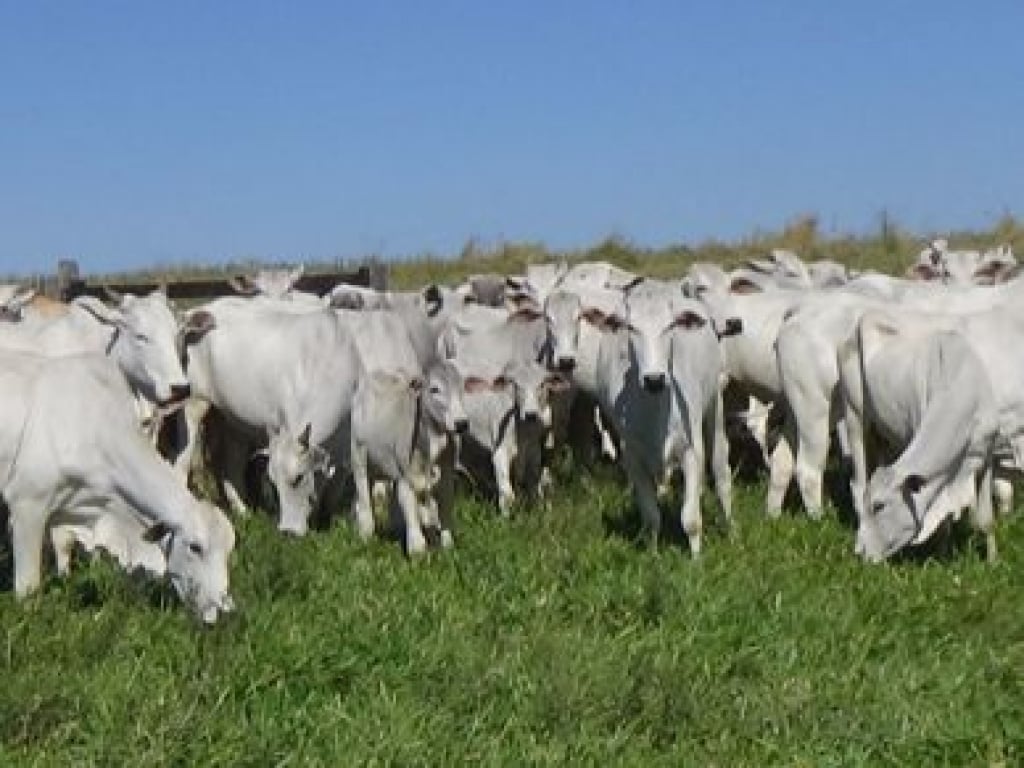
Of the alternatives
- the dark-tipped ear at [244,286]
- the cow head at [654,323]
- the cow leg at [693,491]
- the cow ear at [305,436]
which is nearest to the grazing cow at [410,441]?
the cow ear at [305,436]

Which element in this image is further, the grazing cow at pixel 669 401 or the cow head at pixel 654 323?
the grazing cow at pixel 669 401

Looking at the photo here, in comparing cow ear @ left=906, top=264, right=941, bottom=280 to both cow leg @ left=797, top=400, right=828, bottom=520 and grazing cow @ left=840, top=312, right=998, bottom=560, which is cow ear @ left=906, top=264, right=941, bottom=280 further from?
grazing cow @ left=840, top=312, right=998, bottom=560

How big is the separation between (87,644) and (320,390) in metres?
4.62

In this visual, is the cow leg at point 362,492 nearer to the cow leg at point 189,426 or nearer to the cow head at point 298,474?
the cow head at point 298,474

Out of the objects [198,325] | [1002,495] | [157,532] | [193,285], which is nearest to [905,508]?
[1002,495]

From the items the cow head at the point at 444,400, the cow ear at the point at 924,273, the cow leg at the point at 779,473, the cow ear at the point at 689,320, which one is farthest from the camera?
the cow ear at the point at 924,273

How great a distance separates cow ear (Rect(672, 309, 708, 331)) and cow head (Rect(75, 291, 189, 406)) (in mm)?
3770

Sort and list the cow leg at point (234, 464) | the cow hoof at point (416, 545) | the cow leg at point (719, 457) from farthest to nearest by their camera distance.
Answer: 1. the cow leg at point (234, 464)
2. the cow leg at point (719, 457)
3. the cow hoof at point (416, 545)

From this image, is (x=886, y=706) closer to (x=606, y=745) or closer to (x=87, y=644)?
(x=606, y=745)

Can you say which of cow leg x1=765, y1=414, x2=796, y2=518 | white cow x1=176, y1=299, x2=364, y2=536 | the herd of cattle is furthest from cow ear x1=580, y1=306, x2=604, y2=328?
cow leg x1=765, y1=414, x2=796, y2=518

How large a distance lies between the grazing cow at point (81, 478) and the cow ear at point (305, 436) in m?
2.54

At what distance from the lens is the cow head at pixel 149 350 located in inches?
535

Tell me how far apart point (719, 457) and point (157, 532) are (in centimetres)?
415

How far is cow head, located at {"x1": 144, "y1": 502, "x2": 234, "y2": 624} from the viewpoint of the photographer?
9867mm
